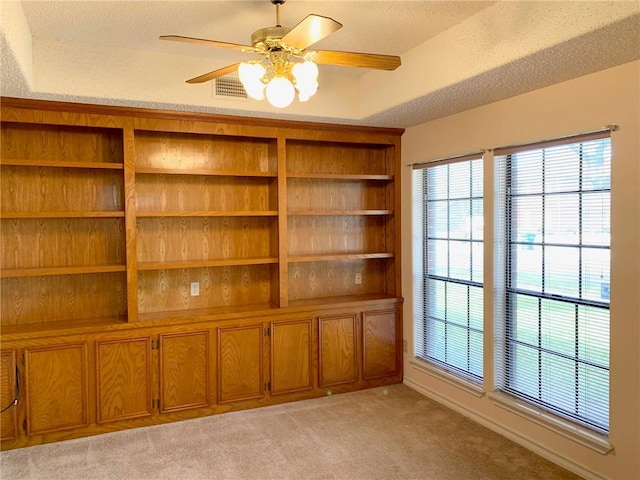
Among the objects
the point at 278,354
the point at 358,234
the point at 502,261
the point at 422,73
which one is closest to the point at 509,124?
the point at 422,73

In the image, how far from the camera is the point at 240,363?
4.04 meters

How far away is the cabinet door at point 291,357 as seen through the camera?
4.16 metres

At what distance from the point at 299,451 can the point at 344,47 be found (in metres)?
2.72

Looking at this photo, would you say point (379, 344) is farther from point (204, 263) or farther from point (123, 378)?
point (123, 378)

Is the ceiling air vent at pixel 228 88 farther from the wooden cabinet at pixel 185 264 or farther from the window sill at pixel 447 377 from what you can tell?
the window sill at pixel 447 377

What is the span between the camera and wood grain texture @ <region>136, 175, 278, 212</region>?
13.1 feet

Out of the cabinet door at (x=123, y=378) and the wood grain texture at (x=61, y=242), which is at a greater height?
the wood grain texture at (x=61, y=242)

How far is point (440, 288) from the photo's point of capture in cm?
427

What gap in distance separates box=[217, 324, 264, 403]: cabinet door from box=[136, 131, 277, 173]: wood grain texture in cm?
137

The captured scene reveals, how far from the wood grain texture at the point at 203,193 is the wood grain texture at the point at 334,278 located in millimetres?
702

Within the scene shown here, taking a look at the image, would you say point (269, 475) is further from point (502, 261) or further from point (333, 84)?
point (333, 84)

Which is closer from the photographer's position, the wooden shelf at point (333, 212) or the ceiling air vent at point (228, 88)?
the ceiling air vent at point (228, 88)

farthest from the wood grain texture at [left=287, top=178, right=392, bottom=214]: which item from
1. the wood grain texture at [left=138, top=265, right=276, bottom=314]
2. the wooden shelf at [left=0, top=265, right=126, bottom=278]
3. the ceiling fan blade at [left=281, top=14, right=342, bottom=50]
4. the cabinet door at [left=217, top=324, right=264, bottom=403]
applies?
the ceiling fan blade at [left=281, top=14, right=342, bottom=50]

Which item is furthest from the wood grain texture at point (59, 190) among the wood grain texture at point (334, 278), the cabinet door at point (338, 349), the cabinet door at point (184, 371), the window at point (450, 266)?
the window at point (450, 266)
